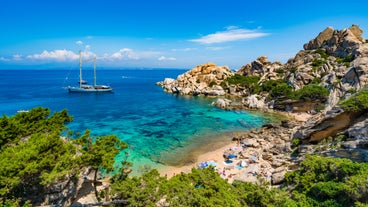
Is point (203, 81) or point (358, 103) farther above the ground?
point (358, 103)

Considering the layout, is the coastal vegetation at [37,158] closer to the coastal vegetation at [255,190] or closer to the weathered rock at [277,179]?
the coastal vegetation at [255,190]

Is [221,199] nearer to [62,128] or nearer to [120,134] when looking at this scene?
[62,128]

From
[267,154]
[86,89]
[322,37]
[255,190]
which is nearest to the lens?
[255,190]

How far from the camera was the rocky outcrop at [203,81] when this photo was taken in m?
72.9

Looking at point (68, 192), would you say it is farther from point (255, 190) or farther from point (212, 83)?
point (212, 83)

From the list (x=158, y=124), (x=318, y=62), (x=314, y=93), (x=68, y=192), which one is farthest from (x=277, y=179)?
(x=318, y=62)

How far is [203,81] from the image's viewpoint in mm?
79438

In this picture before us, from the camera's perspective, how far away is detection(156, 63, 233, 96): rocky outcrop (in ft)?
239

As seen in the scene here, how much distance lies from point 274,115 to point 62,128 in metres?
39.5

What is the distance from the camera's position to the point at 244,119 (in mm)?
41406

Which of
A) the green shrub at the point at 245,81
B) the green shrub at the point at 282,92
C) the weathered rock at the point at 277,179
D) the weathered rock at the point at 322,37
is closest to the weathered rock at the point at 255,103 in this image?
the green shrub at the point at 282,92

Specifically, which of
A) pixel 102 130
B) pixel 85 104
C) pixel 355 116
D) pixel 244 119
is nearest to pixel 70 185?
pixel 102 130

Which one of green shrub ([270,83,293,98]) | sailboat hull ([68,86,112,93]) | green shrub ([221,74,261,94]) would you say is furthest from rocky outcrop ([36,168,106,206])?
sailboat hull ([68,86,112,93])

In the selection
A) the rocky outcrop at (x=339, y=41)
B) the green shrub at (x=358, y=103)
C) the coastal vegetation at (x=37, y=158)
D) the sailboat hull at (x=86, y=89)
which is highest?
the rocky outcrop at (x=339, y=41)
